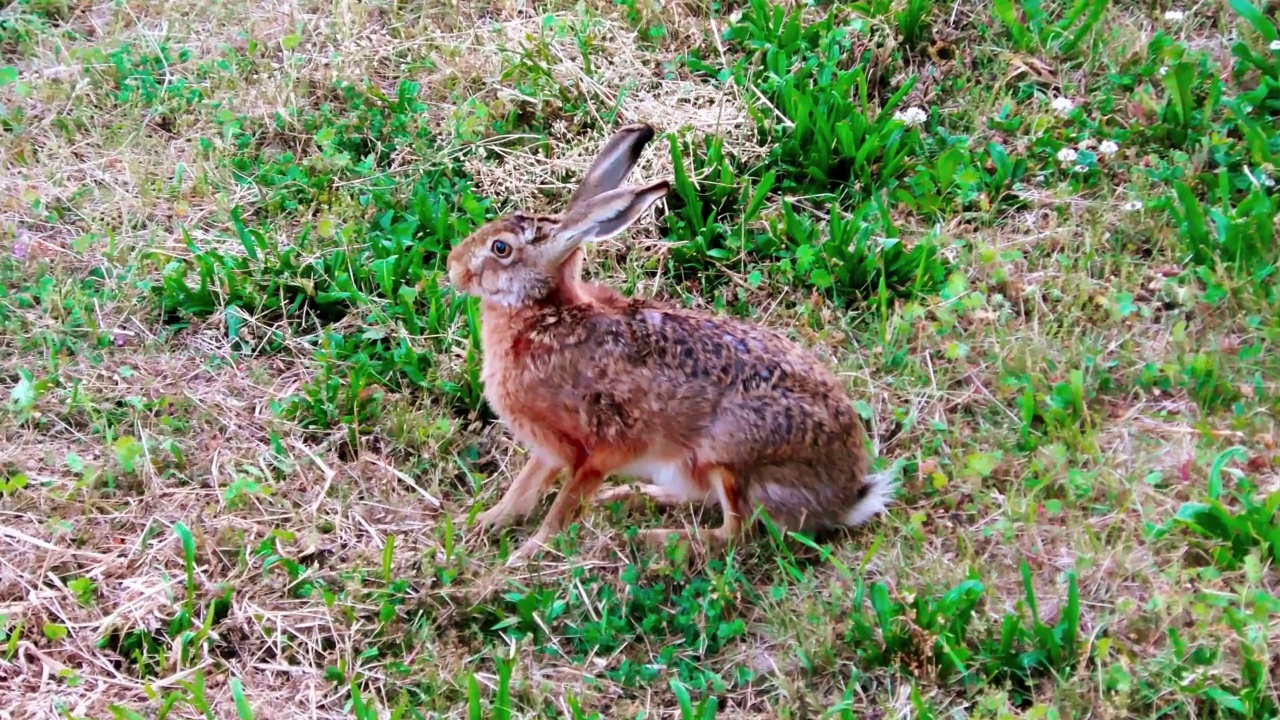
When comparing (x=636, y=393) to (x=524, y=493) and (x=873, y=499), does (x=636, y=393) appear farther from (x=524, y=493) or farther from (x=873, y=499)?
(x=873, y=499)

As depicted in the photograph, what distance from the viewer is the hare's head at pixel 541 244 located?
14.1 ft

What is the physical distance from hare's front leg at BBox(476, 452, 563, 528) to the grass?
73 mm

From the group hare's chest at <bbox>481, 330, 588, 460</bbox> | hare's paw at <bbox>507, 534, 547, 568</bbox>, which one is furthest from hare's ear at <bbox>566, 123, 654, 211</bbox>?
hare's paw at <bbox>507, 534, 547, 568</bbox>

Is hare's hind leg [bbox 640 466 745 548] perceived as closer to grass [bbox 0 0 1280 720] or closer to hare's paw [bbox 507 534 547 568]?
grass [bbox 0 0 1280 720]

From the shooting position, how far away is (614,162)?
4.52 meters

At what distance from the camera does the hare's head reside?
4301 millimetres

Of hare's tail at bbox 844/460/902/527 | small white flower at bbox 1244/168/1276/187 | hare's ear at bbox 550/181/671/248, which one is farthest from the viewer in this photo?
small white flower at bbox 1244/168/1276/187

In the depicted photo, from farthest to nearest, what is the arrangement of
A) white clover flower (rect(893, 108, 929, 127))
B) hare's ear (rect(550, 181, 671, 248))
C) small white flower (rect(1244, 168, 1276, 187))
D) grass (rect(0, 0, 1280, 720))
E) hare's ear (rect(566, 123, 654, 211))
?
white clover flower (rect(893, 108, 929, 127)) < small white flower (rect(1244, 168, 1276, 187)) < hare's ear (rect(566, 123, 654, 211)) < hare's ear (rect(550, 181, 671, 248)) < grass (rect(0, 0, 1280, 720))

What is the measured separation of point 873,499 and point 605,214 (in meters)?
1.28

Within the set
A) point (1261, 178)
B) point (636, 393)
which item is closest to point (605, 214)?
point (636, 393)

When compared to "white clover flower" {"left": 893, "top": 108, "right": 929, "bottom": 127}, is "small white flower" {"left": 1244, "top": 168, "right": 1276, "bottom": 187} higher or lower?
higher

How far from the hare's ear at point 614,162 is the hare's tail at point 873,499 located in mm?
1348

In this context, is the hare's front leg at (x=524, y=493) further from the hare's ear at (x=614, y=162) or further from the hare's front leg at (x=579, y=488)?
the hare's ear at (x=614, y=162)

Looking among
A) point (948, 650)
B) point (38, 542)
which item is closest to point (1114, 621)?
point (948, 650)
